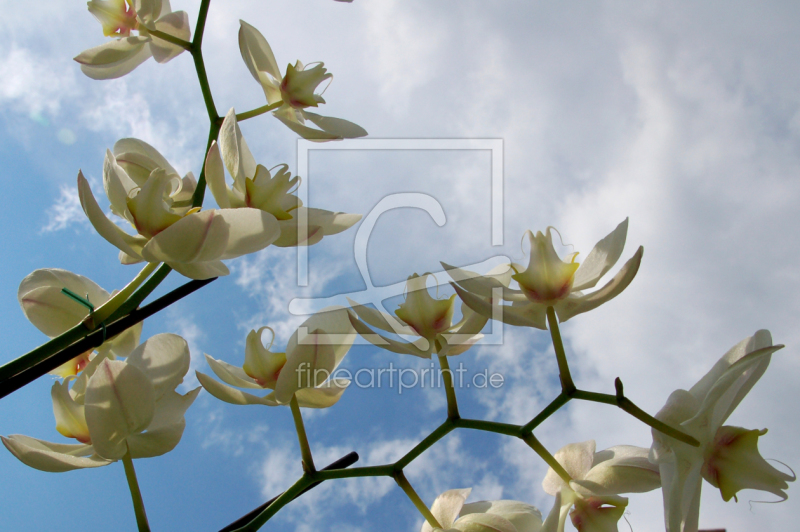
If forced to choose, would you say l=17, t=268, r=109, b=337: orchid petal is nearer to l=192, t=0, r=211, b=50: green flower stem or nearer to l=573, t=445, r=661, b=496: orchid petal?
l=192, t=0, r=211, b=50: green flower stem

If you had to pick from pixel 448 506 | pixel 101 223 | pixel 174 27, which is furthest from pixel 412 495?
pixel 174 27

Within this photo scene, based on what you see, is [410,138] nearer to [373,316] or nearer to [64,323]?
[373,316]

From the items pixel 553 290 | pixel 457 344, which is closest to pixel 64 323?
pixel 457 344

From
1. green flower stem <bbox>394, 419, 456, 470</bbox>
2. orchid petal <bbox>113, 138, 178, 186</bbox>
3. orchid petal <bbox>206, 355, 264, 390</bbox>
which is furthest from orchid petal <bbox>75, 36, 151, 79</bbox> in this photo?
green flower stem <bbox>394, 419, 456, 470</bbox>

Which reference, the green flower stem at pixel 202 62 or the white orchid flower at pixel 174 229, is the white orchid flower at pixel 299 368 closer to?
the white orchid flower at pixel 174 229

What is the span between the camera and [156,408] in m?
0.60

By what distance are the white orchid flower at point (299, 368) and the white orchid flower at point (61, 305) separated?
0.13 m

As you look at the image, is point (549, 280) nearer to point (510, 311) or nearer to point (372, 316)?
point (510, 311)

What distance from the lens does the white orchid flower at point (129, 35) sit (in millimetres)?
862

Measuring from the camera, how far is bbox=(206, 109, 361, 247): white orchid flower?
648 mm

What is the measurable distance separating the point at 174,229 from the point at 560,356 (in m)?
0.46

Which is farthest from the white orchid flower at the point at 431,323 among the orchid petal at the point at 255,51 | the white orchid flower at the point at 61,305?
the orchid petal at the point at 255,51

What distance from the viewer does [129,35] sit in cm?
95

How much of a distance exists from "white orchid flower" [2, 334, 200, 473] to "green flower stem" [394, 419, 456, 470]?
0.26m
